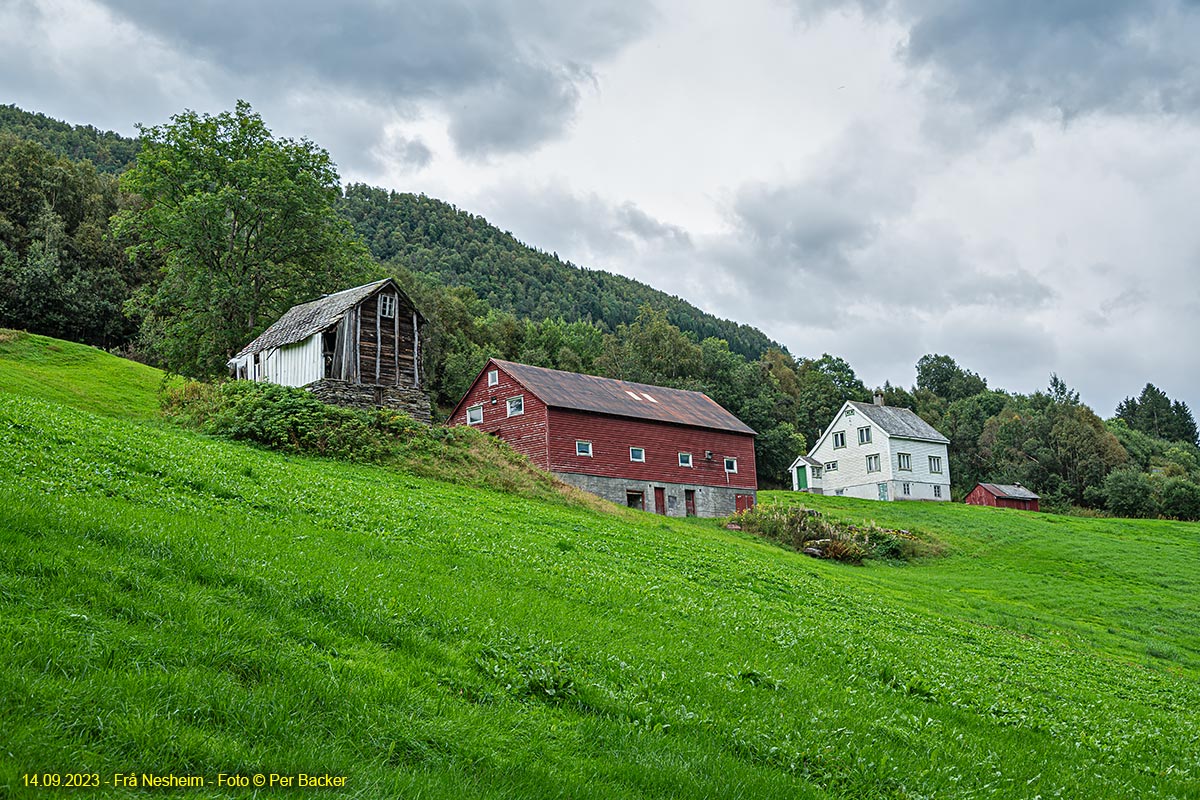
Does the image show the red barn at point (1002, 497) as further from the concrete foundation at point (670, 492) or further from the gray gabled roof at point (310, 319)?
the gray gabled roof at point (310, 319)

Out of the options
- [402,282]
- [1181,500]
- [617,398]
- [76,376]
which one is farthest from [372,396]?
[1181,500]

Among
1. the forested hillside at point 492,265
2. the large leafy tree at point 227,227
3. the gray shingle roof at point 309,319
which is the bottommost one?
the gray shingle roof at point 309,319

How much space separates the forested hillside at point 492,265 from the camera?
450 feet

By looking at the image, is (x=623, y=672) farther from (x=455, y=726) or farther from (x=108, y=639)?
(x=108, y=639)

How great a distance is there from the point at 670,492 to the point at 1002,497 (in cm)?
4216

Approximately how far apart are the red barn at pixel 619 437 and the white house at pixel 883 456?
21008 millimetres

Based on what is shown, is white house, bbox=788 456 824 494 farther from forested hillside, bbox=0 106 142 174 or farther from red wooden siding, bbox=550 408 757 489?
forested hillside, bbox=0 106 142 174

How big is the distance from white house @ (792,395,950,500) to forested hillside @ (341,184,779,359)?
61548 mm

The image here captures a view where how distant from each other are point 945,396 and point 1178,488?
79.6m

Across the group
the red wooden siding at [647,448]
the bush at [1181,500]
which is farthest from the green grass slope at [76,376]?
the bush at [1181,500]

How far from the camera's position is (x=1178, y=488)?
75562mm

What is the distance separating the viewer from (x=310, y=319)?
A: 1625 inches

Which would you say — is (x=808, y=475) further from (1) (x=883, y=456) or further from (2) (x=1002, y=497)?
(2) (x=1002, y=497)

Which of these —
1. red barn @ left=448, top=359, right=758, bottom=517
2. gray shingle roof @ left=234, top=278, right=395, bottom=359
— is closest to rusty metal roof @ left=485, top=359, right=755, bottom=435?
red barn @ left=448, top=359, right=758, bottom=517
